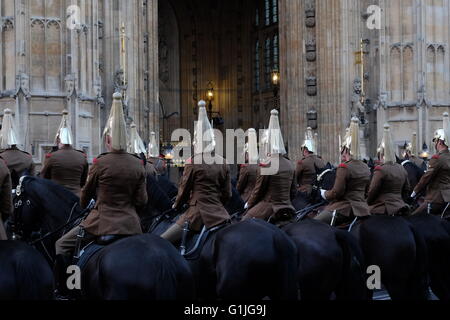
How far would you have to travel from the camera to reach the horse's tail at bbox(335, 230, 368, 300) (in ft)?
26.6

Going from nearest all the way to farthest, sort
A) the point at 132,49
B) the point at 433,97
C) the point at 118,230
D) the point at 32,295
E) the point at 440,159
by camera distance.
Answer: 1. the point at 32,295
2. the point at 118,230
3. the point at 440,159
4. the point at 132,49
5. the point at 433,97

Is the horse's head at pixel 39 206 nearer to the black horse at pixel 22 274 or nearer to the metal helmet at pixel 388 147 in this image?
the black horse at pixel 22 274

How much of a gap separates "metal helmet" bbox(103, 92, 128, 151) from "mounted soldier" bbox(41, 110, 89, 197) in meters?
3.05

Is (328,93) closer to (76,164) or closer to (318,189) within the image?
(318,189)

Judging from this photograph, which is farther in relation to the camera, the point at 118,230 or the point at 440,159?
the point at 440,159

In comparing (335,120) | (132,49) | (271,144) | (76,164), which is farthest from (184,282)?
(335,120)

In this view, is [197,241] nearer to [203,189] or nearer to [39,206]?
[203,189]

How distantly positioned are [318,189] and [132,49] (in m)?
13.8

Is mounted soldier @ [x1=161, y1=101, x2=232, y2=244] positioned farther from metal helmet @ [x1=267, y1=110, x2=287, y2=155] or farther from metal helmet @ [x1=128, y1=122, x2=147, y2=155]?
metal helmet @ [x1=128, y1=122, x2=147, y2=155]

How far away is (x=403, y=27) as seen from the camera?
27.0 m

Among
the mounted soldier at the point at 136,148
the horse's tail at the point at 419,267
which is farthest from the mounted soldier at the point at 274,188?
the mounted soldier at the point at 136,148

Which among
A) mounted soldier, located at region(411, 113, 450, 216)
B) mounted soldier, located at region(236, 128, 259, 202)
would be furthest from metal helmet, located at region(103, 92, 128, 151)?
mounted soldier, located at region(411, 113, 450, 216)

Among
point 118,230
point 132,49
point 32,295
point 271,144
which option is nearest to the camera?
point 32,295

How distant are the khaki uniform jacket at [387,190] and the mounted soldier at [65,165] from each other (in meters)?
3.78
